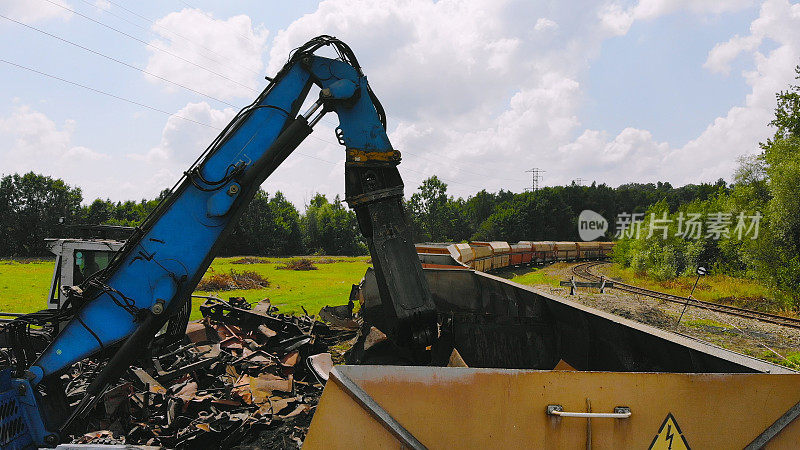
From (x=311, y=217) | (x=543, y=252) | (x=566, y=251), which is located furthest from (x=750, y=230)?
(x=311, y=217)

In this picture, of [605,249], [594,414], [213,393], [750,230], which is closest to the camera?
[594,414]

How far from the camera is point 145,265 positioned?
175 inches

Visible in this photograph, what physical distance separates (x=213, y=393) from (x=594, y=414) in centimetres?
543

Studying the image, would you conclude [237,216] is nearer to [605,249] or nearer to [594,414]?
[594,414]

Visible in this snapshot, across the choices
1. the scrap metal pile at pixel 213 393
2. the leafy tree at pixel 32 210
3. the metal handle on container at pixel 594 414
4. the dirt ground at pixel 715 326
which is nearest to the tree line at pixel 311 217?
the leafy tree at pixel 32 210

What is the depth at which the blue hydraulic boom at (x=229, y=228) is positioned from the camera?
14.1ft

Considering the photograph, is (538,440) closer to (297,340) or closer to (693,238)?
(297,340)

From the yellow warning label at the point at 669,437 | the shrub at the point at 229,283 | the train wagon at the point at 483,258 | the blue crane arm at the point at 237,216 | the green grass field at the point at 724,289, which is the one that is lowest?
the green grass field at the point at 724,289

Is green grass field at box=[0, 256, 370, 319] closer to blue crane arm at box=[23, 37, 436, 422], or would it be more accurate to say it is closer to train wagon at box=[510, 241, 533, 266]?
blue crane arm at box=[23, 37, 436, 422]

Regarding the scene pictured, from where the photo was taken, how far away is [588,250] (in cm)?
4244

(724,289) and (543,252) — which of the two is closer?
(724,289)

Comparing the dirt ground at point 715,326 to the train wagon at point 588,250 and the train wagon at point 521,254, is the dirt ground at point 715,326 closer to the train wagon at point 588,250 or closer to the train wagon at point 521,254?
the train wagon at point 521,254

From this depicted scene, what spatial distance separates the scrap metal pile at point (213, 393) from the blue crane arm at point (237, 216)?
0.65 metres

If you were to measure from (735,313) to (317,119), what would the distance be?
15.5 metres
